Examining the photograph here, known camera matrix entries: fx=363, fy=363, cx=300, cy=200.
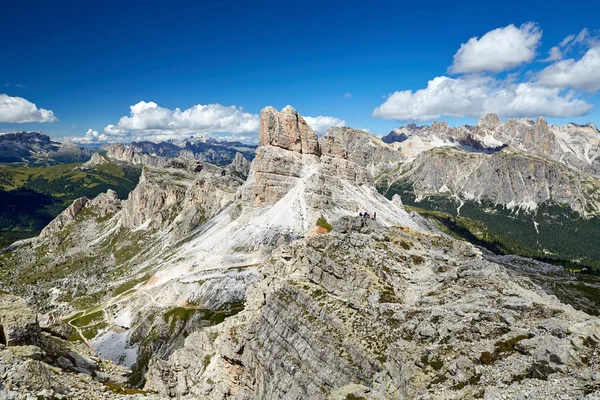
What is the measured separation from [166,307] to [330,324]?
140493 millimetres

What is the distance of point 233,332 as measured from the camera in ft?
197

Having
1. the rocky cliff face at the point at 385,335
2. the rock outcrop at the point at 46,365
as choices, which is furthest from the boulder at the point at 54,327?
the rocky cliff face at the point at 385,335

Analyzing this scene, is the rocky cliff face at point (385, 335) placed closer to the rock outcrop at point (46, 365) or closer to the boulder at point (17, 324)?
the rock outcrop at point (46, 365)

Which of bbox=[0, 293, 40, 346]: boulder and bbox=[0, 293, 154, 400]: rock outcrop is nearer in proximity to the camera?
bbox=[0, 293, 154, 400]: rock outcrop

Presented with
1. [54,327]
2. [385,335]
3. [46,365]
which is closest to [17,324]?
[46,365]

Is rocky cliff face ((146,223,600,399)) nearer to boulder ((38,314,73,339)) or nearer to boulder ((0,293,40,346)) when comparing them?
boulder ((38,314,73,339))

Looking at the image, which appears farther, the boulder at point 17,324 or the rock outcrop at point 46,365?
the boulder at point 17,324

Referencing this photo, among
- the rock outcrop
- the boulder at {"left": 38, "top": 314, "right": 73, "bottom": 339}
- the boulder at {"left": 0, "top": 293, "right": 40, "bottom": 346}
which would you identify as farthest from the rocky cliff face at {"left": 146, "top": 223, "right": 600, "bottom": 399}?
the boulder at {"left": 0, "top": 293, "right": 40, "bottom": 346}

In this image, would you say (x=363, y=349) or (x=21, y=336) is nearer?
(x=21, y=336)

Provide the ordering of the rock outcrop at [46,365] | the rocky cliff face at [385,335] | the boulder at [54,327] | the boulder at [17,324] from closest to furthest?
the rock outcrop at [46,365] → the rocky cliff face at [385,335] → the boulder at [17,324] → the boulder at [54,327]

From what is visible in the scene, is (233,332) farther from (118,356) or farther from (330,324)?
(118,356)

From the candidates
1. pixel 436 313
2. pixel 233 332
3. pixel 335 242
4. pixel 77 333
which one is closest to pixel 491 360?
pixel 436 313

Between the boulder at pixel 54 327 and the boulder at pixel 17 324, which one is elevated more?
the boulder at pixel 17 324

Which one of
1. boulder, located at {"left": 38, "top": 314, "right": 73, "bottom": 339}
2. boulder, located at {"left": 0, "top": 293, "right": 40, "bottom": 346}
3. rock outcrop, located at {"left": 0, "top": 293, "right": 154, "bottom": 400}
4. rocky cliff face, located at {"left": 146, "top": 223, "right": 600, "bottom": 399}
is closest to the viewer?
rock outcrop, located at {"left": 0, "top": 293, "right": 154, "bottom": 400}
